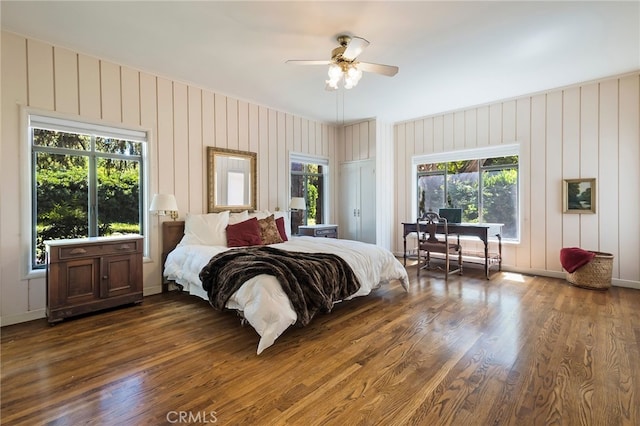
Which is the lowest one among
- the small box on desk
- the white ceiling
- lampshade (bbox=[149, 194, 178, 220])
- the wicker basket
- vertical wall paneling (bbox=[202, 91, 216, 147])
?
the wicker basket

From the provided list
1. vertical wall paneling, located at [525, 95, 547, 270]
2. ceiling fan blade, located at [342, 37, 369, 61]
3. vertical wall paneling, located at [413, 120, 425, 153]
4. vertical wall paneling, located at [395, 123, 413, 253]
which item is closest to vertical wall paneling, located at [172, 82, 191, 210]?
ceiling fan blade, located at [342, 37, 369, 61]

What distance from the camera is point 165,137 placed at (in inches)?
153

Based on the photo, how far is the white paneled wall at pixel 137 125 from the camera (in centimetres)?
284

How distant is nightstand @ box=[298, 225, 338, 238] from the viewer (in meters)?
5.12

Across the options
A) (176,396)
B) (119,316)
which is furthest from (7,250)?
(176,396)

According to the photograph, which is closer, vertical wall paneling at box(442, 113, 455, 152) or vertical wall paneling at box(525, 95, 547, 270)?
vertical wall paneling at box(525, 95, 547, 270)

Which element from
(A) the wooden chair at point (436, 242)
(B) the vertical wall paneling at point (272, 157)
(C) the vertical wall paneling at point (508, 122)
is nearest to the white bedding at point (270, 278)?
(A) the wooden chair at point (436, 242)

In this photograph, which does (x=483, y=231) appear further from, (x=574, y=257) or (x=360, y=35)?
(x=360, y=35)

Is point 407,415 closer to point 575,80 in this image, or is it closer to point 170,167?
point 170,167

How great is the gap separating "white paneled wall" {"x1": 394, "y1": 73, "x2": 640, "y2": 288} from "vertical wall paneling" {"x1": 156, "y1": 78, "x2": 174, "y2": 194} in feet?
15.4

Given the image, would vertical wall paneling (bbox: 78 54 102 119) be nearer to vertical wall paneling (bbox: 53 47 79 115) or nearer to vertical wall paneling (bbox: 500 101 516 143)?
vertical wall paneling (bbox: 53 47 79 115)

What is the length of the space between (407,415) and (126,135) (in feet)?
13.2

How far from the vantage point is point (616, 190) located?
395 cm

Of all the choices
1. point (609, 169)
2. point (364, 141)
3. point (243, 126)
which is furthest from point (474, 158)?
point (243, 126)
